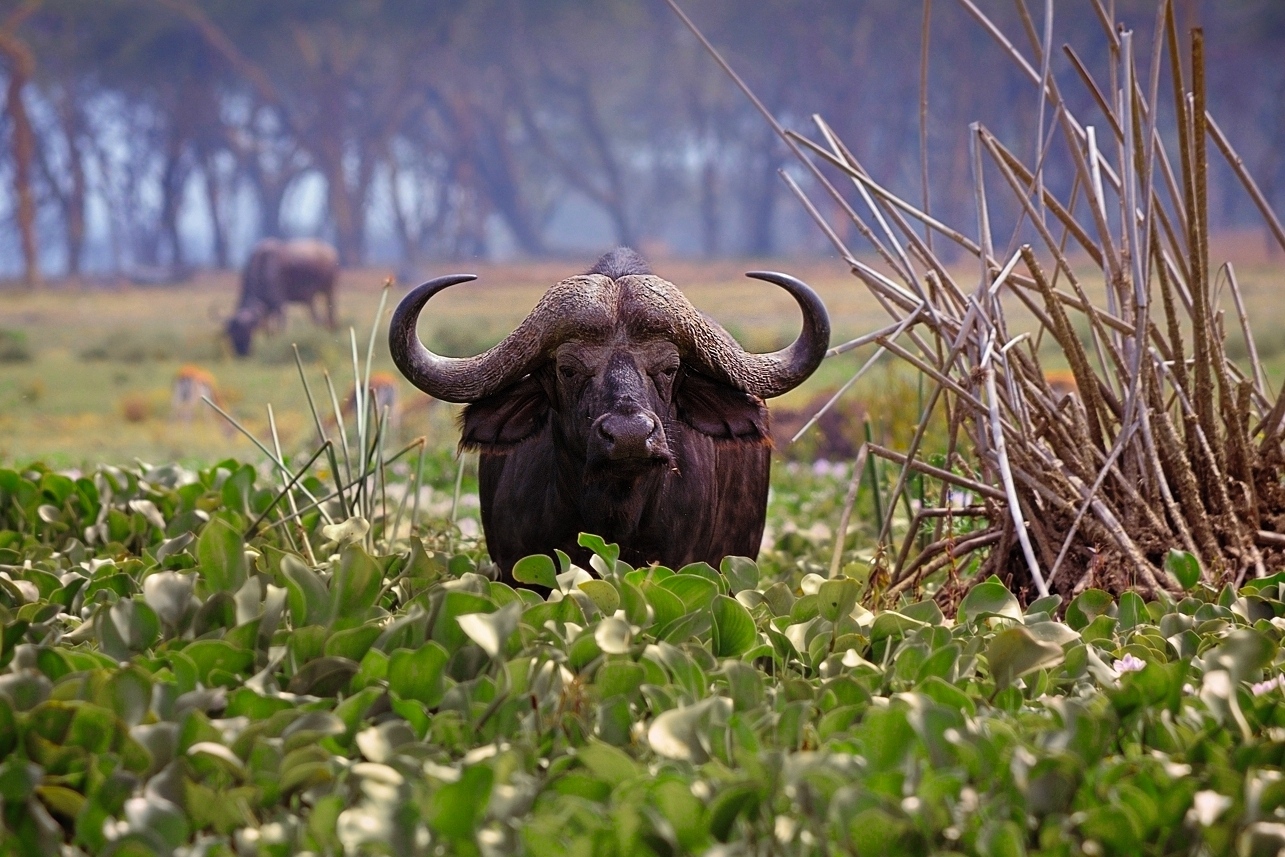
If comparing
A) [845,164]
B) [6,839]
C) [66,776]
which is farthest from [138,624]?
[845,164]

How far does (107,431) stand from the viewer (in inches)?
449

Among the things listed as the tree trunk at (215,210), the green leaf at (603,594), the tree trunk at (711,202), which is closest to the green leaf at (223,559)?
the green leaf at (603,594)

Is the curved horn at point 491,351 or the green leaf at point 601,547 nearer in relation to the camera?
the green leaf at point 601,547

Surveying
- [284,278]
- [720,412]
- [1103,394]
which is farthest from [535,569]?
[284,278]

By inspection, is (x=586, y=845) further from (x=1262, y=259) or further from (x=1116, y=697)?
(x=1262, y=259)

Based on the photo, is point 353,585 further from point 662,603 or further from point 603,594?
point 662,603

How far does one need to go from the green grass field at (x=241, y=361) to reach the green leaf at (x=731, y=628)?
4.05 metres

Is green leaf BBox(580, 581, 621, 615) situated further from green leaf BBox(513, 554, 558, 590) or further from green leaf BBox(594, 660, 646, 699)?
green leaf BBox(594, 660, 646, 699)

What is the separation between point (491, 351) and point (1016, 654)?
67.4 inches

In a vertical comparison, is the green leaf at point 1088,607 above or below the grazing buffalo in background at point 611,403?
below

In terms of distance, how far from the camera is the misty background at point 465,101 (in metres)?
24.7

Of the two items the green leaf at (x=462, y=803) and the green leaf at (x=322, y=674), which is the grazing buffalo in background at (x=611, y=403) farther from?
the green leaf at (x=462, y=803)

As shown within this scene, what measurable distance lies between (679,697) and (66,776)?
898 mm

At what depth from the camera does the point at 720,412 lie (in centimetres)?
335
